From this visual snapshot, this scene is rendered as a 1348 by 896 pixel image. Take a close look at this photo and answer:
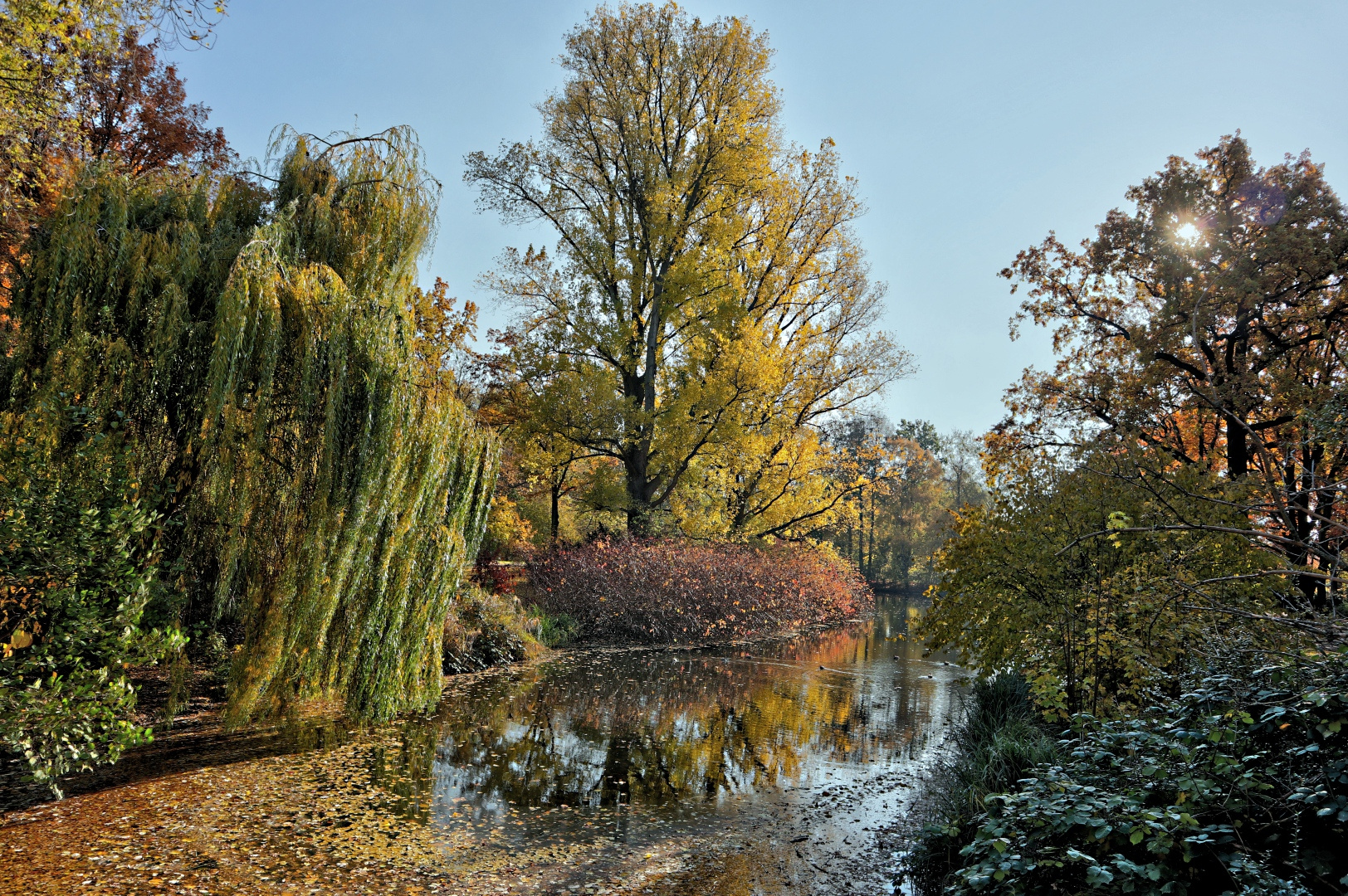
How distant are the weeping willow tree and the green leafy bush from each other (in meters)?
0.40

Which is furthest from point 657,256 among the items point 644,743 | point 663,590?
point 644,743

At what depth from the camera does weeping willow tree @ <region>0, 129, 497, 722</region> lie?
17.6 feet

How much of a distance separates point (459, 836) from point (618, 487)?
457 inches

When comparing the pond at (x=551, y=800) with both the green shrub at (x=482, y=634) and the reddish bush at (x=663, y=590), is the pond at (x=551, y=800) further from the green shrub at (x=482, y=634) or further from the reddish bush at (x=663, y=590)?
the reddish bush at (x=663, y=590)

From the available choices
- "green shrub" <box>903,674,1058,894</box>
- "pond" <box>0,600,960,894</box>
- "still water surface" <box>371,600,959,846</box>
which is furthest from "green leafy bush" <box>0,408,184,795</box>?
"green shrub" <box>903,674,1058,894</box>

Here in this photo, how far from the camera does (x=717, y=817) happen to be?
222 inches

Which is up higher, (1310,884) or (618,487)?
(618,487)

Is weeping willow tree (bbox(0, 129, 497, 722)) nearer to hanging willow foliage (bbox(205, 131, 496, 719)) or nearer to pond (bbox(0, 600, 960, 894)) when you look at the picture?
hanging willow foliage (bbox(205, 131, 496, 719))

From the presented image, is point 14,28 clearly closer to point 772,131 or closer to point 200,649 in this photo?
point 200,649

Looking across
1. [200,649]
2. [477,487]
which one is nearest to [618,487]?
[477,487]

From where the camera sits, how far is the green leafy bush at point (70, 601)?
4.36m

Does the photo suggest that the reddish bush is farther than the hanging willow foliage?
Yes

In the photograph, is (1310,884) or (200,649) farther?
(200,649)

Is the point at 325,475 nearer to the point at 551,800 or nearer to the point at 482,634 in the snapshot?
the point at 551,800
